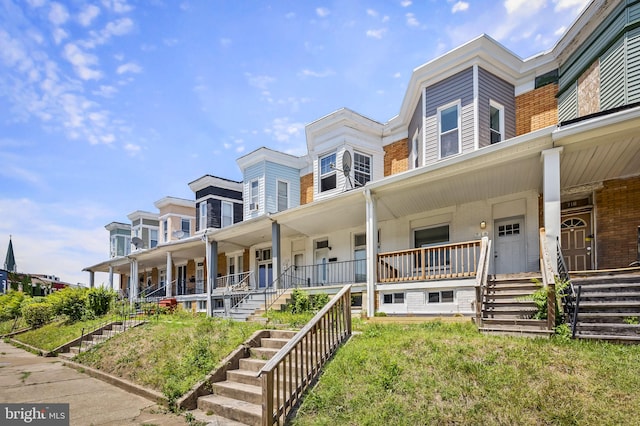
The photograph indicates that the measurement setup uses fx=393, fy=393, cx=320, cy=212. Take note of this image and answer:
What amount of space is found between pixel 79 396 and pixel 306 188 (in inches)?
577

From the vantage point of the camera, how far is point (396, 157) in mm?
16500

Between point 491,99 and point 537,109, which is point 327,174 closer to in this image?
→ point 491,99

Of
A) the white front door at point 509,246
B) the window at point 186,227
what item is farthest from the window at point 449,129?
the window at point 186,227

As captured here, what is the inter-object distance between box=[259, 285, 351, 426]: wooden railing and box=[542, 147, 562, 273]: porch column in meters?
4.47

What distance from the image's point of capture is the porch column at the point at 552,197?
8.29 meters

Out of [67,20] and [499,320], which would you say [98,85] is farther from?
[499,320]

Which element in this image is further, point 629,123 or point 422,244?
point 422,244

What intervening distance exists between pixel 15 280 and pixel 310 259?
38.6 m

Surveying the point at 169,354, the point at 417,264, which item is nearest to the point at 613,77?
the point at 417,264

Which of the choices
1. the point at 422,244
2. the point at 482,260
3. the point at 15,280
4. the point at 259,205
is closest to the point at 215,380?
the point at 482,260

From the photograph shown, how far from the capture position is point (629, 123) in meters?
7.61

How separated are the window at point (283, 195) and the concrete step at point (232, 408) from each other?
46.8 feet

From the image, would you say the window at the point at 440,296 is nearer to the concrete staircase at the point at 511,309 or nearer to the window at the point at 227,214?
the concrete staircase at the point at 511,309

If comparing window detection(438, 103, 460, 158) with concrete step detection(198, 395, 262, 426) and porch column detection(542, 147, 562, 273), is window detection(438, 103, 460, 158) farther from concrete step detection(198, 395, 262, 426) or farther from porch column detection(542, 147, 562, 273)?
concrete step detection(198, 395, 262, 426)
